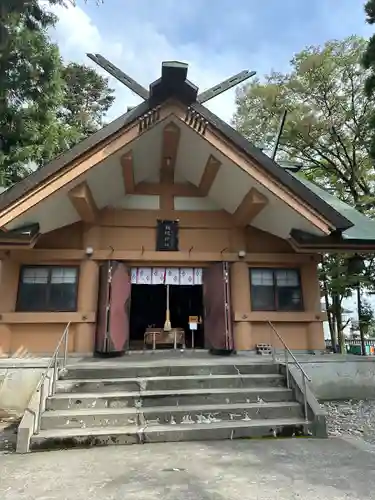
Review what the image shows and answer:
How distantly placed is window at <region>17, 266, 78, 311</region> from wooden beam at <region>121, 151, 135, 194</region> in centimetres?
220

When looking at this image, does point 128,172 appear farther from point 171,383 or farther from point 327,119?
point 327,119

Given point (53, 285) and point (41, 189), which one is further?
point (53, 285)

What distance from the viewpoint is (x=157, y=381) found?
5.41m

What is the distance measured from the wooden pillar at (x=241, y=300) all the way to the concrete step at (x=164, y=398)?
2548 mm

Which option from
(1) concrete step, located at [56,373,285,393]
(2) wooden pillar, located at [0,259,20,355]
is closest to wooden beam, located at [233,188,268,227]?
(1) concrete step, located at [56,373,285,393]

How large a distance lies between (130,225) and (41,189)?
8.33ft

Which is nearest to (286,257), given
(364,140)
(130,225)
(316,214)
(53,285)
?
(316,214)

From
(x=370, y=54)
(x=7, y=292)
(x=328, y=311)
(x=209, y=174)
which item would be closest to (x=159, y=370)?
(x=7, y=292)

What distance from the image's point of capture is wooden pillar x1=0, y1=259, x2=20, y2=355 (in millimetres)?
7473

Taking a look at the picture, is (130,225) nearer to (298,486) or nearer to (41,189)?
(41,189)

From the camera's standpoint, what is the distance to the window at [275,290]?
8.30 metres

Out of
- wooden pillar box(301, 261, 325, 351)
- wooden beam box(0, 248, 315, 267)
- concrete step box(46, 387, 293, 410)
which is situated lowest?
concrete step box(46, 387, 293, 410)

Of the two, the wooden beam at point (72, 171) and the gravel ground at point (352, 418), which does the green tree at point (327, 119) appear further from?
the wooden beam at point (72, 171)

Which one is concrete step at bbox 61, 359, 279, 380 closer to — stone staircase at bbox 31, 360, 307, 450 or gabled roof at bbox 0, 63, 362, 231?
stone staircase at bbox 31, 360, 307, 450
